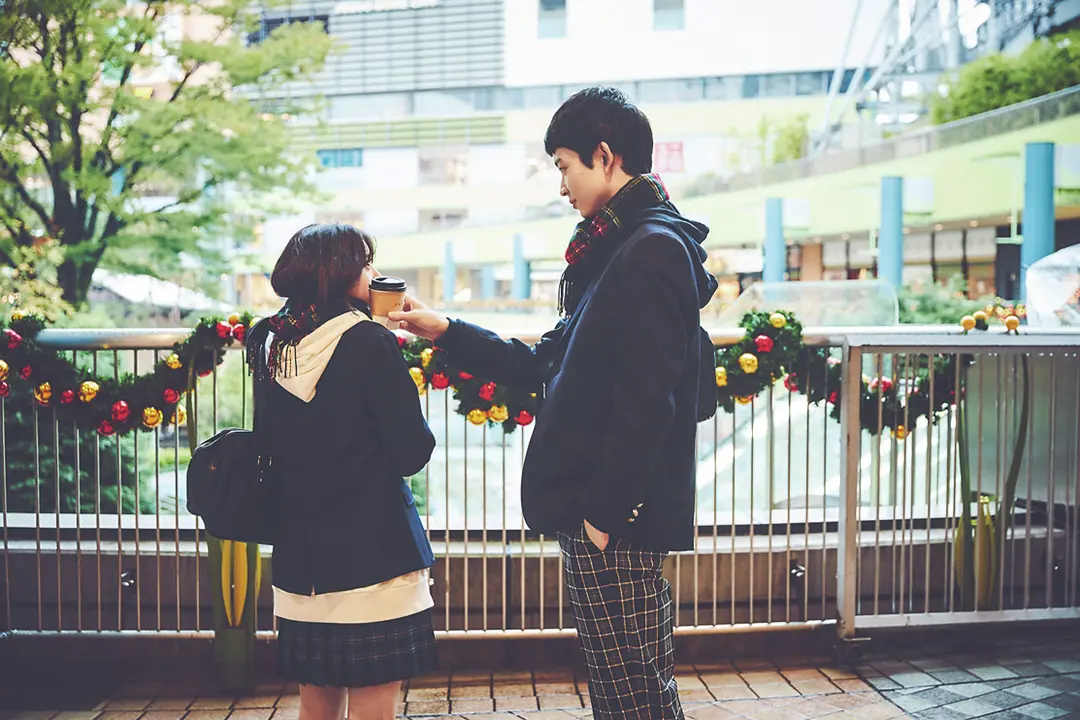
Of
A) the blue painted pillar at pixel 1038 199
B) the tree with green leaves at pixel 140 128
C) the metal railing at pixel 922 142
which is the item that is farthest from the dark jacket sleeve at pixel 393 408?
the blue painted pillar at pixel 1038 199

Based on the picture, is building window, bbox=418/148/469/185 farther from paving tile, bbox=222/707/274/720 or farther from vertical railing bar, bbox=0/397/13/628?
paving tile, bbox=222/707/274/720

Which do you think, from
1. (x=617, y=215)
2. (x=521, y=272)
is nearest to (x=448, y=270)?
(x=521, y=272)

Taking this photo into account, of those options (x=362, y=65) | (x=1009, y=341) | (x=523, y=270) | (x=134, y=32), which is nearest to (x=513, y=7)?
(x=362, y=65)

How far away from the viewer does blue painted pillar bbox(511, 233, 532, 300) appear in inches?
989

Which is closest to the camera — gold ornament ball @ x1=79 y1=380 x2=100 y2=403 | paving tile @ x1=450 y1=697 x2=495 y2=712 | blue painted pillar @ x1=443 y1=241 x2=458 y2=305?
paving tile @ x1=450 y1=697 x2=495 y2=712

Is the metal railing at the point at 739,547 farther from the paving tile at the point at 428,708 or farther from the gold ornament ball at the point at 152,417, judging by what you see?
the paving tile at the point at 428,708

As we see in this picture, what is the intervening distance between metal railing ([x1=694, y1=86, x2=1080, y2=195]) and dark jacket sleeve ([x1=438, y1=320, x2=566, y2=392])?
11768 millimetres

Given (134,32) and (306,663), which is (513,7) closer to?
(134,32)

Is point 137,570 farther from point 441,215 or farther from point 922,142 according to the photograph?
point 441,215

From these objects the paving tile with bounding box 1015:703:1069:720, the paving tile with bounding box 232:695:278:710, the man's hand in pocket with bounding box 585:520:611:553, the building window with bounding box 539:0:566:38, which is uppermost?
the building window with bounding box 539:0:566:38

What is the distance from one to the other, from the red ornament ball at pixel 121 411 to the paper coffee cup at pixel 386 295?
1.63 meters

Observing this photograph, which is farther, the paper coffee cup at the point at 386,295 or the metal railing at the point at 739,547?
the metal railing at the point at 739,547

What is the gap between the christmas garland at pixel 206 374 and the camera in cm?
312

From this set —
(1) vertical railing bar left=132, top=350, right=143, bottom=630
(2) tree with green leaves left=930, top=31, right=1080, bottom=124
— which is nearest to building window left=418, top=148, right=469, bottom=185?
(2) tree with green leaves left=930, top=31, right=1080, bottom=124
